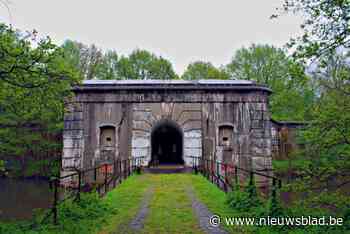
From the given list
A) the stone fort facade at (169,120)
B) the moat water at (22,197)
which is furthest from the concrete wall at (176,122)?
the moat water at (22,197)

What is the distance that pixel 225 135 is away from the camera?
17328mm

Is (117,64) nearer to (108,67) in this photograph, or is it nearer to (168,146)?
(108,67)

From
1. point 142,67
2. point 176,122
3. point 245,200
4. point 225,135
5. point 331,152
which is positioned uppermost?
point 142,67

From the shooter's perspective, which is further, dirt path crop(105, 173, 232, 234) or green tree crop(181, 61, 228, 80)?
green tree crop(181, 61, 228, 80)

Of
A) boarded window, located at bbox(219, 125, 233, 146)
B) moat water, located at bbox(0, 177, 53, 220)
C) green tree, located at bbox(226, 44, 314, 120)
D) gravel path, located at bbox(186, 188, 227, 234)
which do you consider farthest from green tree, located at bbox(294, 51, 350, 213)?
green tree, located at bbox(226, 44, 314, 120)

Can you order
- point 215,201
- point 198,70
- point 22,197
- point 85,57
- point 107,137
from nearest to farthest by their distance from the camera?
point 215,201
point 22,197
point 107,137
point 85,57
point 198,70

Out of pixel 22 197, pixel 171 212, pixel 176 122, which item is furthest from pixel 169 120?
pixel 171 212

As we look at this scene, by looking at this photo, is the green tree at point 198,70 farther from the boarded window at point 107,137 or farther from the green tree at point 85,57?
the boarded window at point 107,137

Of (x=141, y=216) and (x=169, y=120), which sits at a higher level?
(x=169, y=120)

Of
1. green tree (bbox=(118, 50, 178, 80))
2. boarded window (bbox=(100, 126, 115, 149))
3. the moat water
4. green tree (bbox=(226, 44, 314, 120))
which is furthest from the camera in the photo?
green tree (bbox=(118, 50, 178, 80))

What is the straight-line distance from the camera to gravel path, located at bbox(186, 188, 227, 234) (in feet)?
19.5

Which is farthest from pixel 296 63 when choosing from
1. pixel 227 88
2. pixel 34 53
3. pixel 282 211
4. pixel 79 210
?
pixel 227 88

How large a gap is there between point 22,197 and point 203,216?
13176 mm

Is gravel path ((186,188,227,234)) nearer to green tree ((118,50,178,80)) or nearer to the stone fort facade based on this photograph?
the stone fort facade
